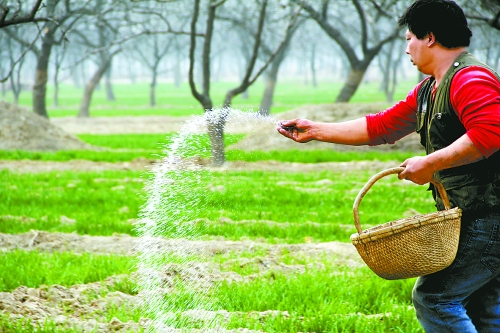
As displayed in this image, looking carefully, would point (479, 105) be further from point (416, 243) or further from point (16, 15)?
point (16, 15)

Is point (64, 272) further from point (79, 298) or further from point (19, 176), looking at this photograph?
point (19, 176)

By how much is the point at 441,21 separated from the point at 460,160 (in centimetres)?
60

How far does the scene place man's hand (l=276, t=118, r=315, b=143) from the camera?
3.28 meters

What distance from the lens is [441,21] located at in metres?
2.67

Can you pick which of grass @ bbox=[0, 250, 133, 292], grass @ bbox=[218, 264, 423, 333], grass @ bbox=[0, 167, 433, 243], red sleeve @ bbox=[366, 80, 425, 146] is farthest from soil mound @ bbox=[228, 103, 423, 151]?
red sleeve @ bbox=[366, 80, 425, 146]

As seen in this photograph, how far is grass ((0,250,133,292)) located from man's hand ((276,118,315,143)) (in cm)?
222

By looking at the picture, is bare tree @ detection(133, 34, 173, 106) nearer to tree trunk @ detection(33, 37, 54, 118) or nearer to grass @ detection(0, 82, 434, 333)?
tree trunk @ detection(33, 37, 54, 118)

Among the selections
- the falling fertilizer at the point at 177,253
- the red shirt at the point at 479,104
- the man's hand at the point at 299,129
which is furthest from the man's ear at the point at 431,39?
the falling fertilizer at the point at 177,253

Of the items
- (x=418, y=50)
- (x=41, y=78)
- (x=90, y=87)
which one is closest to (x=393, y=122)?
(x=418, y=50)

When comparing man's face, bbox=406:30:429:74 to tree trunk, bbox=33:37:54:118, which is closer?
man's face, bbox=406:30:429:74

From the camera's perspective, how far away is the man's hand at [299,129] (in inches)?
129

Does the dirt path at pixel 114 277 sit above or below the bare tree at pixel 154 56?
below

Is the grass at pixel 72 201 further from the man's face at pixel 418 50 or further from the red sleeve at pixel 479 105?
the red sleeve at pixel 479 105

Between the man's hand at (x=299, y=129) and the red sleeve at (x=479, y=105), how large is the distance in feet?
2.87
